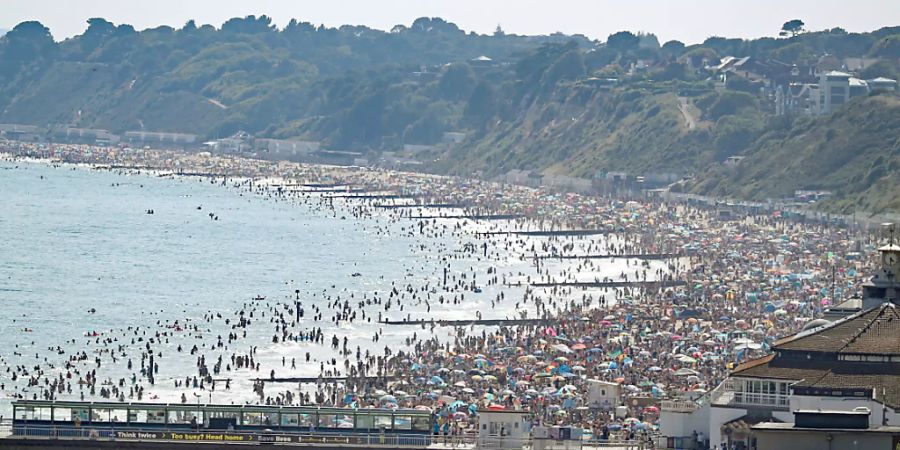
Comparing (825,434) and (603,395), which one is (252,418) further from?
(603,395)

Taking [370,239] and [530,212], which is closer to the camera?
[370,239]

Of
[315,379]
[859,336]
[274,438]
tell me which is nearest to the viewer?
[859,336]

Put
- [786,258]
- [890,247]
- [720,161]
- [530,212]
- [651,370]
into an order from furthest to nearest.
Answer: [720,161]
[530,212]
[786,258]
[651,370]
[890,247]

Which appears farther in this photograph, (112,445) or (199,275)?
(199,275)

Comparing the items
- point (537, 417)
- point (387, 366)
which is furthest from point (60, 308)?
point (537, 417)

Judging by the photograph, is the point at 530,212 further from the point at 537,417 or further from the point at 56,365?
the point at 537,417

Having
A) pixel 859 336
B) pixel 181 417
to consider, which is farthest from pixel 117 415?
pixel 859 336

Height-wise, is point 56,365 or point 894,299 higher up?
point 894,299

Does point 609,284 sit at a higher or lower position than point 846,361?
lower

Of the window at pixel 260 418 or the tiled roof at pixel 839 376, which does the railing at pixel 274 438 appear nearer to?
the window at pixel 260 418
